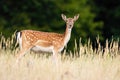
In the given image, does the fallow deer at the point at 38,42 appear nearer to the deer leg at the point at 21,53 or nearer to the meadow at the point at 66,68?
the deer leg at the point at 21,53

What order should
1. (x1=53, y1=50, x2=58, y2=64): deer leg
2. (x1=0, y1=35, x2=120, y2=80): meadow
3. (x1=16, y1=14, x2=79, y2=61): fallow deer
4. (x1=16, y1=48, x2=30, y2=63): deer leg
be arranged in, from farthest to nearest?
(x1=16, y1=14, x2=79, y2=61): fallow deer → (x1=16, y1=48, x2=30, y2=63): deer leg → (x1=53, y1=50, x2=58, y2=64): deer leg → (x1=0, y1=35, x2=120, y2=80): meadow

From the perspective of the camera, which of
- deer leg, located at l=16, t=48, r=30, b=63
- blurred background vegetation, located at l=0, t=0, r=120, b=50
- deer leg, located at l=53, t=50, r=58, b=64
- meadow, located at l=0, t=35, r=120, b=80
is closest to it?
meadow, located at l=0, t=35, r=120, b=80

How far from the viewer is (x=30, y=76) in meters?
11.2

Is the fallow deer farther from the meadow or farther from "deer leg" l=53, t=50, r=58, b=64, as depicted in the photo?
the meadow

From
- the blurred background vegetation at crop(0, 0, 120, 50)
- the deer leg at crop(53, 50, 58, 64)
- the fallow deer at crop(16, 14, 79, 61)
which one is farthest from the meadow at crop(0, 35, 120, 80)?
the blurred background vegetation at crop(0, 0, 120, 50)

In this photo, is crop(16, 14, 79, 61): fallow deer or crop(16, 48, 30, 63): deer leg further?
crop(16, 14, 79, 61): fallow deer

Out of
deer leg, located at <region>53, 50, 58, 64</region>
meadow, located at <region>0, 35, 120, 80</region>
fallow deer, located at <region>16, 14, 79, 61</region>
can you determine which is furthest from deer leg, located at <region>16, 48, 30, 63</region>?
deer leg, located at <region>53, 50, 58, 64</region>

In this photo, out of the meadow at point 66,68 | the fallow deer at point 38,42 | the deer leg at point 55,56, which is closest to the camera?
the meadow at point 66,68

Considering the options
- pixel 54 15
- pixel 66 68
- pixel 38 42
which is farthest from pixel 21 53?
pixel 54 15

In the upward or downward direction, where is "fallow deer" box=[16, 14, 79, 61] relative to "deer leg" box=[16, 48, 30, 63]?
upward

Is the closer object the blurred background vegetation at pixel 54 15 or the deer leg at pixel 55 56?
the deer leg at pixel 55 56

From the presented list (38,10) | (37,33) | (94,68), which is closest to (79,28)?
(38,10)

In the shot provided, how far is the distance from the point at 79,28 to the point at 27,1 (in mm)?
2780

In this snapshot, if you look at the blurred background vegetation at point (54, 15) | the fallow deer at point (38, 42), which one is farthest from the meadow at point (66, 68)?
the blurred background vegetation at point (54, 15)
